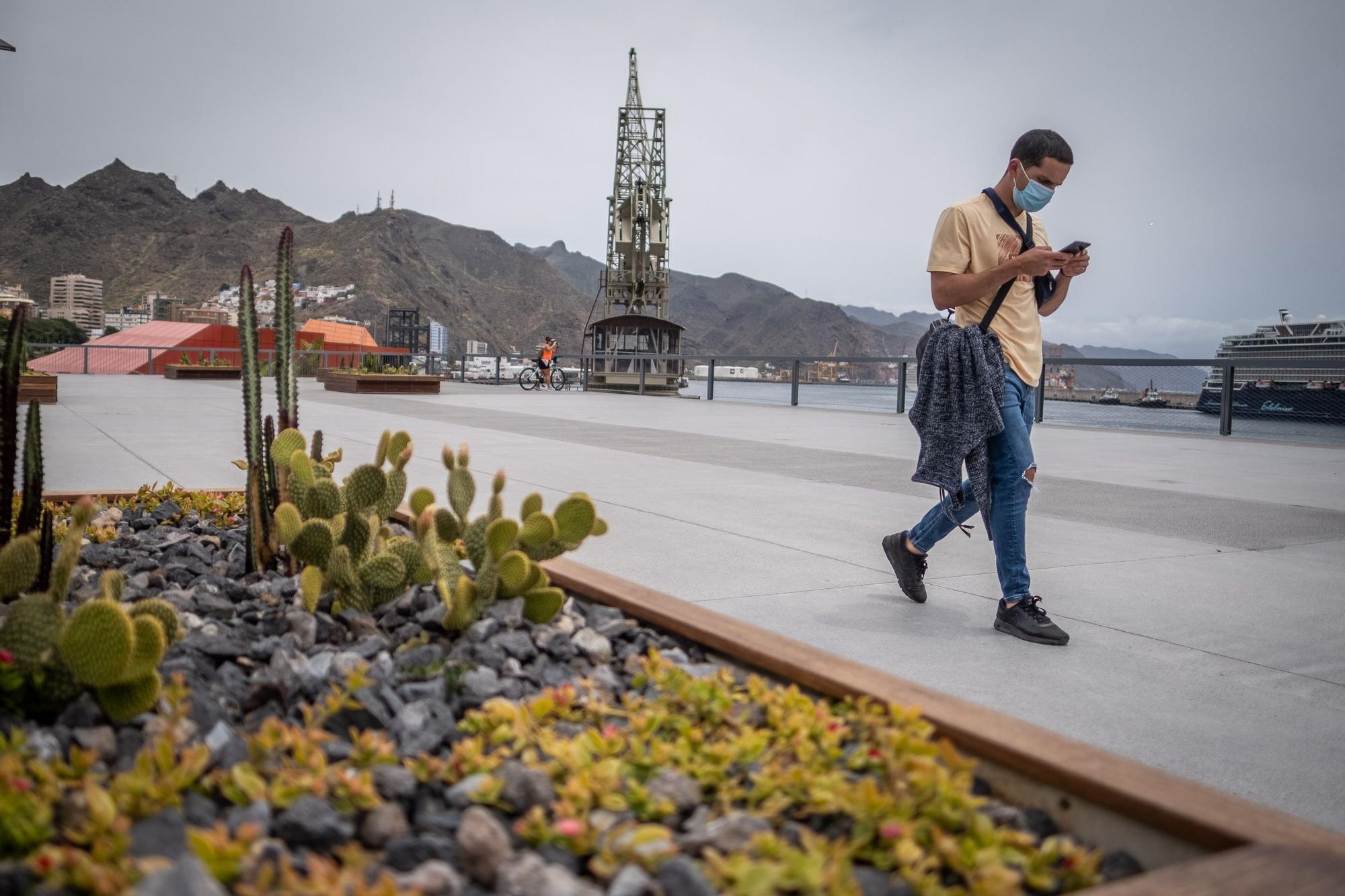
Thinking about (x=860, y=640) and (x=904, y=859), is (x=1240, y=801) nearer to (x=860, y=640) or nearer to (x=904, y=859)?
(x=904, y=859)

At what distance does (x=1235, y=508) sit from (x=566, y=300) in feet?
549

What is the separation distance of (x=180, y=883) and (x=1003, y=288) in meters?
2.68

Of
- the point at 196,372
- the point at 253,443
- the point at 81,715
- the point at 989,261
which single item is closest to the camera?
the point at 81,715

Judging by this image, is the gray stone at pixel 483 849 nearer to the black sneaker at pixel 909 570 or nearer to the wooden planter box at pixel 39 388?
the black sneaker at pixel 909 570

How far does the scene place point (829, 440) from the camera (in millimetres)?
9883

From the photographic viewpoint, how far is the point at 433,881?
116 centimetres

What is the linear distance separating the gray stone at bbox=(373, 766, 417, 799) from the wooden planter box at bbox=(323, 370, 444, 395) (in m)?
17.5

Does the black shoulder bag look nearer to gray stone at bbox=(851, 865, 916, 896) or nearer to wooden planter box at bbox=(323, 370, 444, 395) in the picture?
gray stone at bbox=(851, 865, 916, 896)

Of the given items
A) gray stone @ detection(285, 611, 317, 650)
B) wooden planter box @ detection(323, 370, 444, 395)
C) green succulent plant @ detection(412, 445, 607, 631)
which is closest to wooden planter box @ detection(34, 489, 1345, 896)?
green succulent plant @ detection(412, 445, 607, 631)

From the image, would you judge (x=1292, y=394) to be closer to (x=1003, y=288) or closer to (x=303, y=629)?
(x=1003, y=288)

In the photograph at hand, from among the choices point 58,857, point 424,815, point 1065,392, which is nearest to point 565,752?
point 424,815

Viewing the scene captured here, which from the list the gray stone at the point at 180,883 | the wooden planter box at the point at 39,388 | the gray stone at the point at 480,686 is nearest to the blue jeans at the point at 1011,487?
the gray stone at the point at 480,686

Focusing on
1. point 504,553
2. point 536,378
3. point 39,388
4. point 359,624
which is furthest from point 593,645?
point 536,378

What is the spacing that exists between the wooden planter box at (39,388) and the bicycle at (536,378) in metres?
12.3
